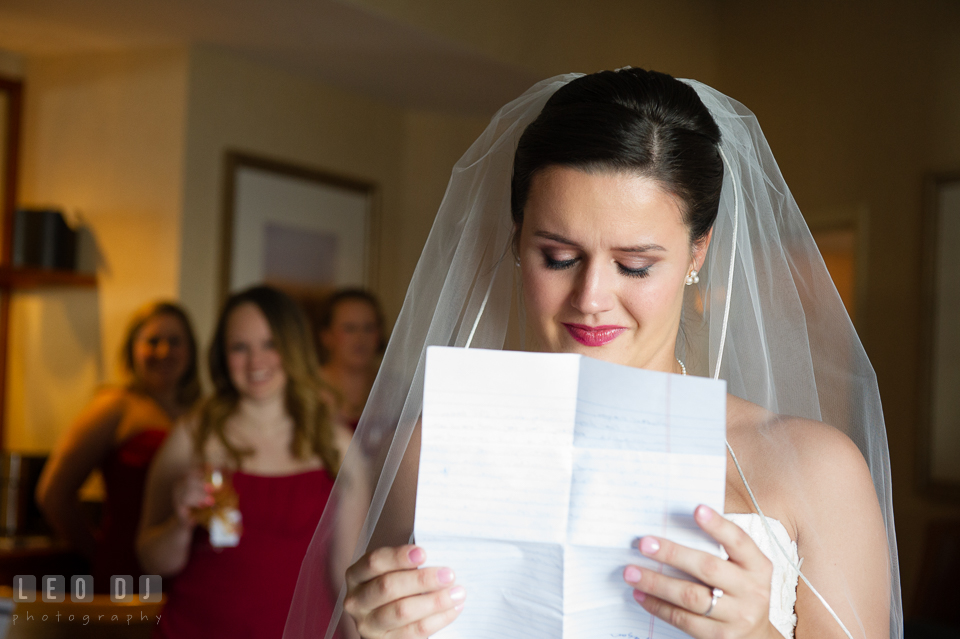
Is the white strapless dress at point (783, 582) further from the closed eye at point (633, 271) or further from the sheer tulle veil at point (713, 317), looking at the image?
the closed eye at point (633, 271)

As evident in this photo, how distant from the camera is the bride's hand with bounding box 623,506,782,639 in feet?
3.06

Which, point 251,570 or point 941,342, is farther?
point 941,342

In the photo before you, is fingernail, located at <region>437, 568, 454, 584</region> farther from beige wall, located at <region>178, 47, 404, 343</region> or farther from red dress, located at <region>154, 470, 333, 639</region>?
beige wall, located at <region>178, 47, 404, 343</region>

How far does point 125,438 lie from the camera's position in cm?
341

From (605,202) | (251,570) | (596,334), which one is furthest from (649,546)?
(251,570)

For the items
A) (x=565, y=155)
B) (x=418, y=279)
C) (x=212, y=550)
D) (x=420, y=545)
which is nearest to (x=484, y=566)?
(x=420, y=545)

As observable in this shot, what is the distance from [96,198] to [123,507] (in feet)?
5.74

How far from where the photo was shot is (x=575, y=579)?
38.8 inches

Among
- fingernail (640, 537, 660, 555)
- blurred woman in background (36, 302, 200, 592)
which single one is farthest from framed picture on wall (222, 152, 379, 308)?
fingernail (640, 537, 660, 555)

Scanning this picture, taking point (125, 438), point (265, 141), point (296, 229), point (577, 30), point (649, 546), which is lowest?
point (125, 438)

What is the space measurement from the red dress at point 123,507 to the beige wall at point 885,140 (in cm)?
351

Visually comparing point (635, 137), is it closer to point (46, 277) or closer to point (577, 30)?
point (577, 30)

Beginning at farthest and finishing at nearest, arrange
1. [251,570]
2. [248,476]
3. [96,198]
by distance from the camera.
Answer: [96,198], [248,476], [251,570]

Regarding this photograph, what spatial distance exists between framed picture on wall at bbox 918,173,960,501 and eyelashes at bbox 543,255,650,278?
11.4 ft
